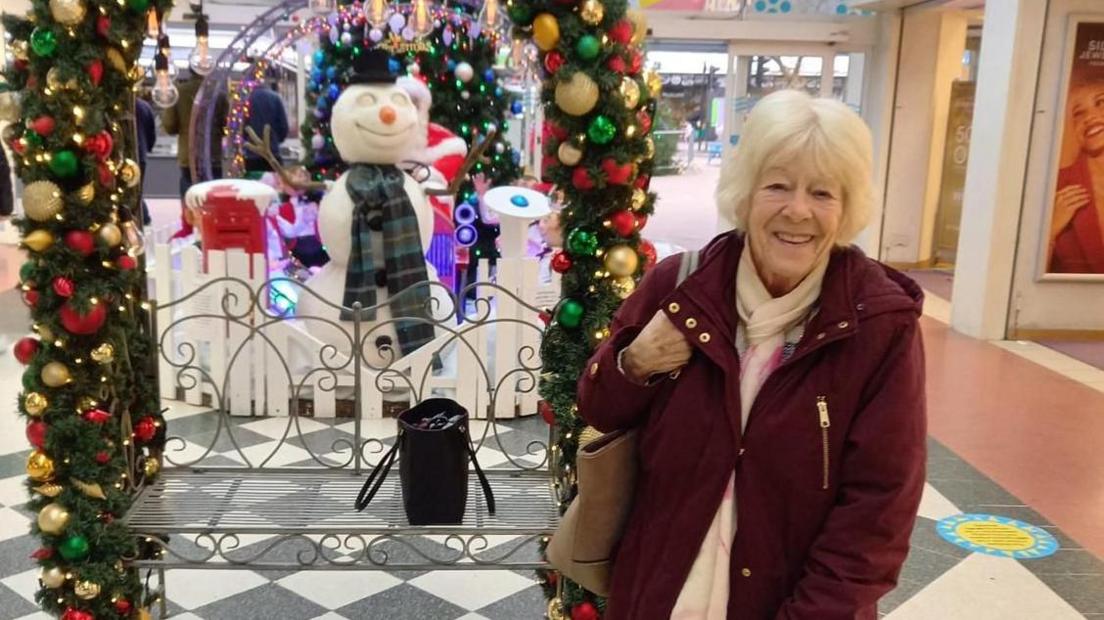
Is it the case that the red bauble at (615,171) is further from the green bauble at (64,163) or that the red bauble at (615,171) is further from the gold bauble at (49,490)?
the gold bauble at (49,490)

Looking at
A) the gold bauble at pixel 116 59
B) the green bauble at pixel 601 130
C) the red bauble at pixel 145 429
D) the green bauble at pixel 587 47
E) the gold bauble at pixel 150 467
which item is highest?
the green bauble at pixel 587 47

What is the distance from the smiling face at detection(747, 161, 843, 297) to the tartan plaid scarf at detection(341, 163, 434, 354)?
10.3 ft

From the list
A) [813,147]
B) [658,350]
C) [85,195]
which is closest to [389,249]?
[85,195]

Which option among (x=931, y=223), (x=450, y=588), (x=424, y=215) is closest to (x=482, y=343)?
(x=424, y=215)

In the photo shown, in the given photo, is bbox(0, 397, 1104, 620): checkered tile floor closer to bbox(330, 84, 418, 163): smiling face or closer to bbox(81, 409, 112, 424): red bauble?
bbox(81, 409, 112, 424): red bauble

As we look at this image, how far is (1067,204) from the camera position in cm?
646

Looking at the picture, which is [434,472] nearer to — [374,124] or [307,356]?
[307,356]

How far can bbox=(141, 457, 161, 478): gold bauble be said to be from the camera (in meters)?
2.68

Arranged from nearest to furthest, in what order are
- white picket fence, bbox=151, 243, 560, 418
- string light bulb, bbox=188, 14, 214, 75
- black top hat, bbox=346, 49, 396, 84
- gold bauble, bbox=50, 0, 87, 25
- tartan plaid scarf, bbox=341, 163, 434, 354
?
gold bauble, bbox=50, 0, 87, 25, string light bulb, bbox=188, 14, 214, 75, white picket fence, bbox=151, 243, 560, 418, tartan plaid scarf, bbox=341, 163, 434, 354, black top hat, bbox=346, 49, 396, 84

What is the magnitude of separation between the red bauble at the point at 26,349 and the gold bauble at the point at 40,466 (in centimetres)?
23

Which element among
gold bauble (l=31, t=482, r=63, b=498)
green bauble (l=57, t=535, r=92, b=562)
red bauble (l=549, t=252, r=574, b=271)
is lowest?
green bauble (l=57, t=535, r=92, b=562)

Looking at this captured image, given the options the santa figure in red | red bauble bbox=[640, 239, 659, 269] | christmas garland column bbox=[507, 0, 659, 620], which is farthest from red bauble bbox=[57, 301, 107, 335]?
the santa figure in red

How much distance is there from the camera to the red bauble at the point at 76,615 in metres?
2.34

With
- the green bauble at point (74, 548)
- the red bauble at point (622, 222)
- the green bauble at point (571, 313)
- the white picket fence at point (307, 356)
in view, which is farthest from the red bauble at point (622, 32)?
the white picket fence at point (307, 356)
